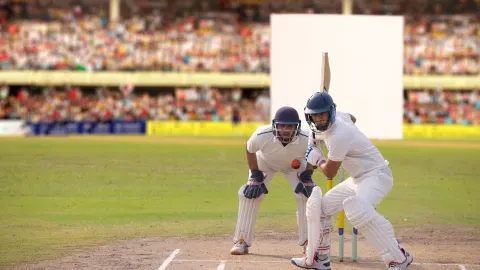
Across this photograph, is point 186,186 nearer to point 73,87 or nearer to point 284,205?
point 284,205

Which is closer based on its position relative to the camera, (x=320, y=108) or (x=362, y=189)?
(x=320, y=108)

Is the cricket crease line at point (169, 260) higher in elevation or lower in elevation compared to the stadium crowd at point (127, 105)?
higher

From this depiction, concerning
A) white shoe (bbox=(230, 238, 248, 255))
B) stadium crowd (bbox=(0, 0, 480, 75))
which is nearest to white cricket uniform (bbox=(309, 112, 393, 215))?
white shoe (bbox=(230, 238, 248, 255))

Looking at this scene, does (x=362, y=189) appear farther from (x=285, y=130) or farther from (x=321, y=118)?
(x=285, y=130)

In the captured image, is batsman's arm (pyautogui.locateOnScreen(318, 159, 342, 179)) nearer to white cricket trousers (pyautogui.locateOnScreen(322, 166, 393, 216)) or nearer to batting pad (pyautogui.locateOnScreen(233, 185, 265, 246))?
white cricket trousers (pyautogui.locateOnScreen(322, 166, 393, 216))

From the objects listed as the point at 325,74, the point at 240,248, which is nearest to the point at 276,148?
the point at 325,74

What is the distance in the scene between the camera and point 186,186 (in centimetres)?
2130

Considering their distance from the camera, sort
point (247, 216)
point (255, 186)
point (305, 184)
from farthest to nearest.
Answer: point (247, 216), point (255, 186), point (305, 184)

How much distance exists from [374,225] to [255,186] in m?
2.45

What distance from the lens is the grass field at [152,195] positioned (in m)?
14.0

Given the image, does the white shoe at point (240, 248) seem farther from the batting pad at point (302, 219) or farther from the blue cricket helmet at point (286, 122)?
the blue cricket helmet at point (286, 122)

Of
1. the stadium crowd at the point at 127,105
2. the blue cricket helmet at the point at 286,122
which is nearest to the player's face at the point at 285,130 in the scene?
the blue cricket helmet at the point at 286,122

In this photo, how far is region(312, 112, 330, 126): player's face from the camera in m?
9.66

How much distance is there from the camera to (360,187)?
9.88m
